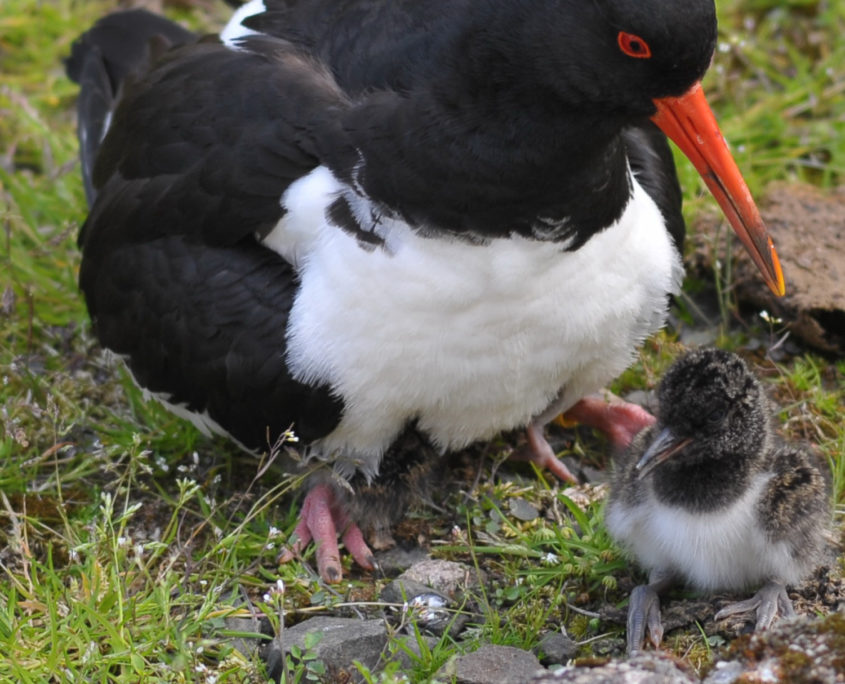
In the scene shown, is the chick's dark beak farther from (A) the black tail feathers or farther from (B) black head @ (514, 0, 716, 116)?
(A) the black tail feathers

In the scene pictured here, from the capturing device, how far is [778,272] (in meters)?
4.79

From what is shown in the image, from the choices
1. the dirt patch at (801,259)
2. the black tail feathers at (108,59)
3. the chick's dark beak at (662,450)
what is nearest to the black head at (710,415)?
the chick's dark beak at (662,450)

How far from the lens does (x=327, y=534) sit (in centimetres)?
532

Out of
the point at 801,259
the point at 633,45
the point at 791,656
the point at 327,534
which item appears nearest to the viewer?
the point at 791,656

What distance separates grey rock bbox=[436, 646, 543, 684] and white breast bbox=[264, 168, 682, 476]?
0.99 metres

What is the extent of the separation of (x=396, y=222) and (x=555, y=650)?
1.60 m

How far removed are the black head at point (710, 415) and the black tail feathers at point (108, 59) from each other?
3.24m

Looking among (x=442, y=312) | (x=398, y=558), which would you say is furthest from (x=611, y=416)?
(x=442, y=312)

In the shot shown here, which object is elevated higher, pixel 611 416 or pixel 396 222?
pixel 396 222

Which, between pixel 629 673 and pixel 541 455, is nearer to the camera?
pixel 629 673

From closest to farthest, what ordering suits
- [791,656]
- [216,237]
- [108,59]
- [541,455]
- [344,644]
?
[791,656], [344,644], [216,237], [541,455], [108,59]

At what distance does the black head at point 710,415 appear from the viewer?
443 cm

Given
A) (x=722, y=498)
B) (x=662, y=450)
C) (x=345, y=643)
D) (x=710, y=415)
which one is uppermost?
(x=710, y=415)

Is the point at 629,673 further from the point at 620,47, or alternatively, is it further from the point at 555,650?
the point at 620,47
